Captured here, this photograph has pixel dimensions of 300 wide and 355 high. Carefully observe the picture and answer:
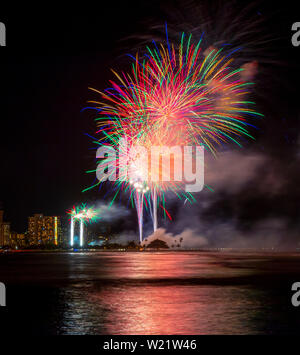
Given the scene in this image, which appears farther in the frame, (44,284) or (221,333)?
(44,284)

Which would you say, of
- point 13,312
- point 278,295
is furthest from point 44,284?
point 278,295

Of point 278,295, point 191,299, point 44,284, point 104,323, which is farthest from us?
point 44,284

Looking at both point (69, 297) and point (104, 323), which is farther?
point (69, 297)
